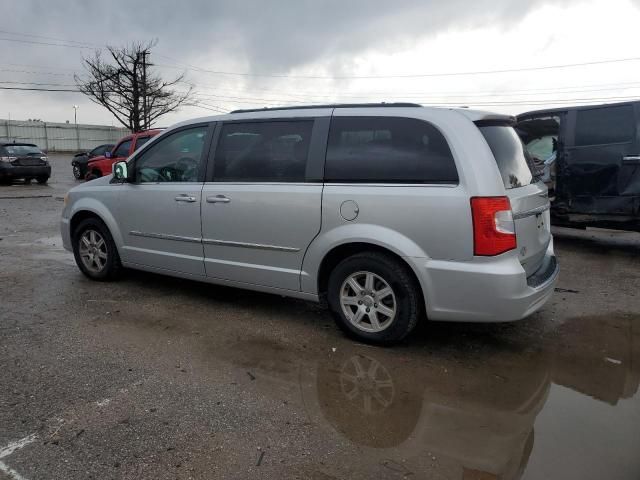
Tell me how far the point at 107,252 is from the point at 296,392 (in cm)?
326

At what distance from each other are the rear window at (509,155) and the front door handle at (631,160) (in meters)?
3.44

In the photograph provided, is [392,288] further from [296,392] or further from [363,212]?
[296,392]

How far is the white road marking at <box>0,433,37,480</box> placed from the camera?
247 cm

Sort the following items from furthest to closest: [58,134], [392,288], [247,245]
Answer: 1. [58,134]
2. [247,245]
3. [392,288]

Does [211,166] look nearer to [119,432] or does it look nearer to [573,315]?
[119,432]

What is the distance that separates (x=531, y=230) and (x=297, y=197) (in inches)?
71.4

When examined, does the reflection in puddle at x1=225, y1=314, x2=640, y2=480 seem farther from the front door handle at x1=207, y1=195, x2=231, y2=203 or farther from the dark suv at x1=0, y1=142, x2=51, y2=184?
the dark suv at x1=0, y1=142, x2=51, y2=184

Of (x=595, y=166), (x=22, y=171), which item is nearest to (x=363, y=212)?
(x=595, y=166)

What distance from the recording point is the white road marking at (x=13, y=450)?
8.11 ft

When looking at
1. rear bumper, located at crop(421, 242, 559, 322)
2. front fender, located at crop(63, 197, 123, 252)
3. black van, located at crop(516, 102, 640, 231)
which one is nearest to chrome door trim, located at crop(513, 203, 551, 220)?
rear bumper, located at crop(421, 242, 559, 322)

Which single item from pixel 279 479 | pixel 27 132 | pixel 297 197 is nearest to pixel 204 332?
pixel 297 197

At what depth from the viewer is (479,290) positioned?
11.5 feet

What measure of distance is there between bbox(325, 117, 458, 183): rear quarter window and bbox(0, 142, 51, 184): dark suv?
58.8 feet

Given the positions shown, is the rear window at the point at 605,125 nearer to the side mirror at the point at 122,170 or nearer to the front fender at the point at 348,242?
the front fender at the point at 348,242
